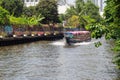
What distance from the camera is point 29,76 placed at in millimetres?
22781

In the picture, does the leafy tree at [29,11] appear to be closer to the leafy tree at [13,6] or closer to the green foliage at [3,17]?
the leafy tree at [13,6]

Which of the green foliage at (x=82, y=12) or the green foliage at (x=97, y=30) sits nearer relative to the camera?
the green foliage at (x=97, y=30)

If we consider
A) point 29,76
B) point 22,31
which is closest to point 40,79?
point 29,76

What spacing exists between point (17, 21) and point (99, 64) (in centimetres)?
4768

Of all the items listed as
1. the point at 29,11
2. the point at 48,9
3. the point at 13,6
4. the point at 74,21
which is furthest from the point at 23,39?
the point at 74,21

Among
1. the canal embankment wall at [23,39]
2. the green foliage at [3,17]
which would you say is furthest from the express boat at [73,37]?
the green foliage at [3,17]

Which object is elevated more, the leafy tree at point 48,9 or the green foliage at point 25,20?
the leafy tree at point 48,9

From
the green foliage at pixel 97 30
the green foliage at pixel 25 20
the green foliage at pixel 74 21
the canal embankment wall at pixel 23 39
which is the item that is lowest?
the canal embankment wall at pixel 23 39

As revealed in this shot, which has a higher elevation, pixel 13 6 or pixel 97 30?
pixel 13 6

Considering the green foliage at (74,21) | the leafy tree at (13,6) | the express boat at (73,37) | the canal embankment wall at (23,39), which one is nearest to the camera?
the canal embankment wall at (23,39)

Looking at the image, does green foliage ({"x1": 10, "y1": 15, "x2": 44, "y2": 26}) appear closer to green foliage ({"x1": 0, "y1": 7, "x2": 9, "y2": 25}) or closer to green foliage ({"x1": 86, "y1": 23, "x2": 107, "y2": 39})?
green foliage ({"x1": 0, "y1": 7, "x2": 9, "y2": 25})

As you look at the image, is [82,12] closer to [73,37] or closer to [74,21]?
[74,21]

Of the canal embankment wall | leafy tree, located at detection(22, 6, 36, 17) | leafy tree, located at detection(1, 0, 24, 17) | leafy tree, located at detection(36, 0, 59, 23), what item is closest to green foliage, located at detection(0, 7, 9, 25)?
the canal embankment wall

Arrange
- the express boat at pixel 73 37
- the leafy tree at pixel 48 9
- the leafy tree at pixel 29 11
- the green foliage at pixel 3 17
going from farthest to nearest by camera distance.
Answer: the leafy tree at pixel 29 11, the leafy tree at pixel 48 9, the green foliage at pixel 3 17, the express boat at pixel 73 37
